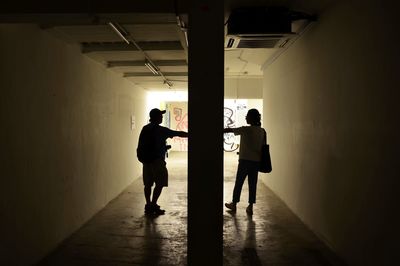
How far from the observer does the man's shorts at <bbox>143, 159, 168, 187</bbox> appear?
173 inches

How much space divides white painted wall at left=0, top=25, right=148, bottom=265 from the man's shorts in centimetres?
73

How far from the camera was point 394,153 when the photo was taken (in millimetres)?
2117

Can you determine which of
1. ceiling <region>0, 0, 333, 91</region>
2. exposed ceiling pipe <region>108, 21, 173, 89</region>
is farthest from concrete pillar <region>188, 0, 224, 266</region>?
exposed ceiling pipe <region>108, 21, 173, 89</region>

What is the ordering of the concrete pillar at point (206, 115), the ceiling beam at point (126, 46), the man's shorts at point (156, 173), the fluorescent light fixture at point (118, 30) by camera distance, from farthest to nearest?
1. the man's shorts at point (156, 173)
2. the ceiling beam at point (126, 46)
3. the fluorescent light fixture at point (118, 30)
4. the concrete pillar at point (206, 115)

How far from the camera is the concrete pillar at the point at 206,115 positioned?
2.12 m

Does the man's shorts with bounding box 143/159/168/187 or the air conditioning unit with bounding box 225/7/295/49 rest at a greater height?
the air conditioning unit with bounding box 225/7/295/49

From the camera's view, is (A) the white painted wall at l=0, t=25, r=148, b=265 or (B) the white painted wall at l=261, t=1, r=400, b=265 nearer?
(B) the white painted wall at l=261, t=1, r=400, b=265

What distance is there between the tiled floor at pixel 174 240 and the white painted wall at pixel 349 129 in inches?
11.0

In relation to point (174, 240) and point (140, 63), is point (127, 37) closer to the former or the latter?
point (140, 63)

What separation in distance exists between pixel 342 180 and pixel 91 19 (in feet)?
8.02

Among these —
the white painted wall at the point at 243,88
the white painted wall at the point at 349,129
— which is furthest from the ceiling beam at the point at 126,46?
the white painted wall at the point at 243,88

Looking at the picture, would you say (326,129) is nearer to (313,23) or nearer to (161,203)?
(313,23)

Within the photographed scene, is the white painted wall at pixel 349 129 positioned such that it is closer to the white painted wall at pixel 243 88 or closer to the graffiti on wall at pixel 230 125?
the white painted wall at pixel 243 88

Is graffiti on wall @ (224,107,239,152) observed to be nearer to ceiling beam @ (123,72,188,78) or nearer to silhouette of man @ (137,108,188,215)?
ceiling beam @ (123,72,188,78)
